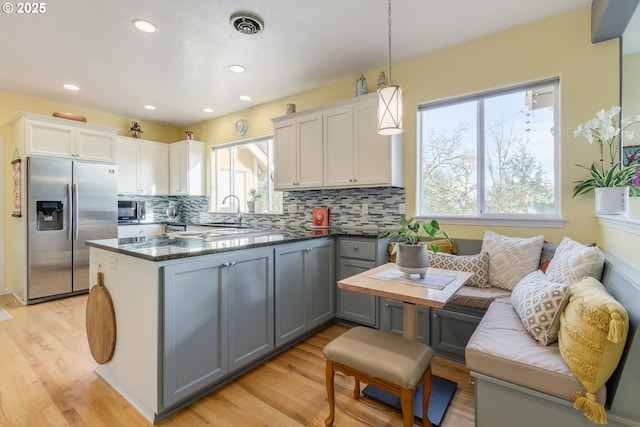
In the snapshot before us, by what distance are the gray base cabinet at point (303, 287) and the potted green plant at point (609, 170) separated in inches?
83.3

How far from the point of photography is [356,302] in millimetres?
2955

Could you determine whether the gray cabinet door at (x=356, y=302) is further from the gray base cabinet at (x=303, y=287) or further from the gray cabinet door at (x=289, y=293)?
the gray cabinet door at (x=289, y=293)

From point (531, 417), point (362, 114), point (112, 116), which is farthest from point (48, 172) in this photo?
point (531, 417)

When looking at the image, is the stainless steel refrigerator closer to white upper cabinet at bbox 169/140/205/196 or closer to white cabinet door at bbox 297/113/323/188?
white upper cabinet at bbox 169/140/205/196

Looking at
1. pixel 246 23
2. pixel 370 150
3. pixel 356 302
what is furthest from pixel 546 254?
pixel 246 23

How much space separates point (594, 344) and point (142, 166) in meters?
5.75

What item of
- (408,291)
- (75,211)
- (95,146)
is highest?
(95,146)

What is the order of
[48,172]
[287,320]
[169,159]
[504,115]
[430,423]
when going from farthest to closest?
1. [169,159]
2. [48,172]
3. [504,115]
4. [287,320]
5. [430,423]

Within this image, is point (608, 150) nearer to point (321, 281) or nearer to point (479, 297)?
point (479, 297)

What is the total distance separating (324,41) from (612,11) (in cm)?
205

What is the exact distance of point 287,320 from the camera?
2.51m

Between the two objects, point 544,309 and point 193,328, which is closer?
point 544,309

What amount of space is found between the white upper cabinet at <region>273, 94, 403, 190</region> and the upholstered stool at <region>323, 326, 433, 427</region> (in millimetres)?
1738

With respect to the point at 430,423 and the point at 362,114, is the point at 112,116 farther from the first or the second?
the point at 430,423
